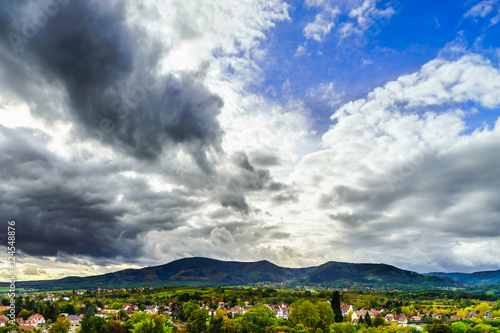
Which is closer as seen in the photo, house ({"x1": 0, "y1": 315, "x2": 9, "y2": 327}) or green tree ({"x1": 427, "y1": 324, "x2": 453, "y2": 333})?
green tree ({"x1": 427, "y1": 324, "x2": 453, "y2": 333})

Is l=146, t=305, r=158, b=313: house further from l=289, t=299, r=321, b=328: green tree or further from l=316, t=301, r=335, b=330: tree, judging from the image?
l=316, t=301, r=335, b=330: tree

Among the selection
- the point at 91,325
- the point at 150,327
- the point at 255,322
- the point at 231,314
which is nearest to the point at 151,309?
the point at 231,314

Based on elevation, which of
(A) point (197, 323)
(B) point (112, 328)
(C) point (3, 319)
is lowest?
(C) point (3, 319)

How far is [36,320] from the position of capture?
76938mm

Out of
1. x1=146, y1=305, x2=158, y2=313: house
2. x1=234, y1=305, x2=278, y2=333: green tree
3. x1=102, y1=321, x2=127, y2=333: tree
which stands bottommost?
x1=146, y1=305, x2=158, y2=313: house

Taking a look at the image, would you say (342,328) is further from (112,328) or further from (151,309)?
(151,309)

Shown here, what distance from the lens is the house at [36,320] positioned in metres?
74.6

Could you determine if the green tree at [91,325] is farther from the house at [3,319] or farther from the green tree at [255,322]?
the house at [3,319]

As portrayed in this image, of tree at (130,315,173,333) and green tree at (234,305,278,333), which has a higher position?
tree at (130,315,173,333)

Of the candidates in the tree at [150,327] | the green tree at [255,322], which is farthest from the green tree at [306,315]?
the tree at [150,327]

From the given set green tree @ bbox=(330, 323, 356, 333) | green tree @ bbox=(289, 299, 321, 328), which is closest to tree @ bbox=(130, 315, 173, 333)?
green tree @ bbox=(330, 323, 356, 333)

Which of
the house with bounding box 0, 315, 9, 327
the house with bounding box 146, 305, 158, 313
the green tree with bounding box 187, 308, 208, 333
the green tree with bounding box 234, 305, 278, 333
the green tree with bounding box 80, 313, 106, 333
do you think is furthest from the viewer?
the house with bounding box 146, 305, 158, 313

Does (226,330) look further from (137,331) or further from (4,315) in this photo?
(4,315)

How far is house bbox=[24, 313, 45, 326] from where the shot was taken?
74606 mm
